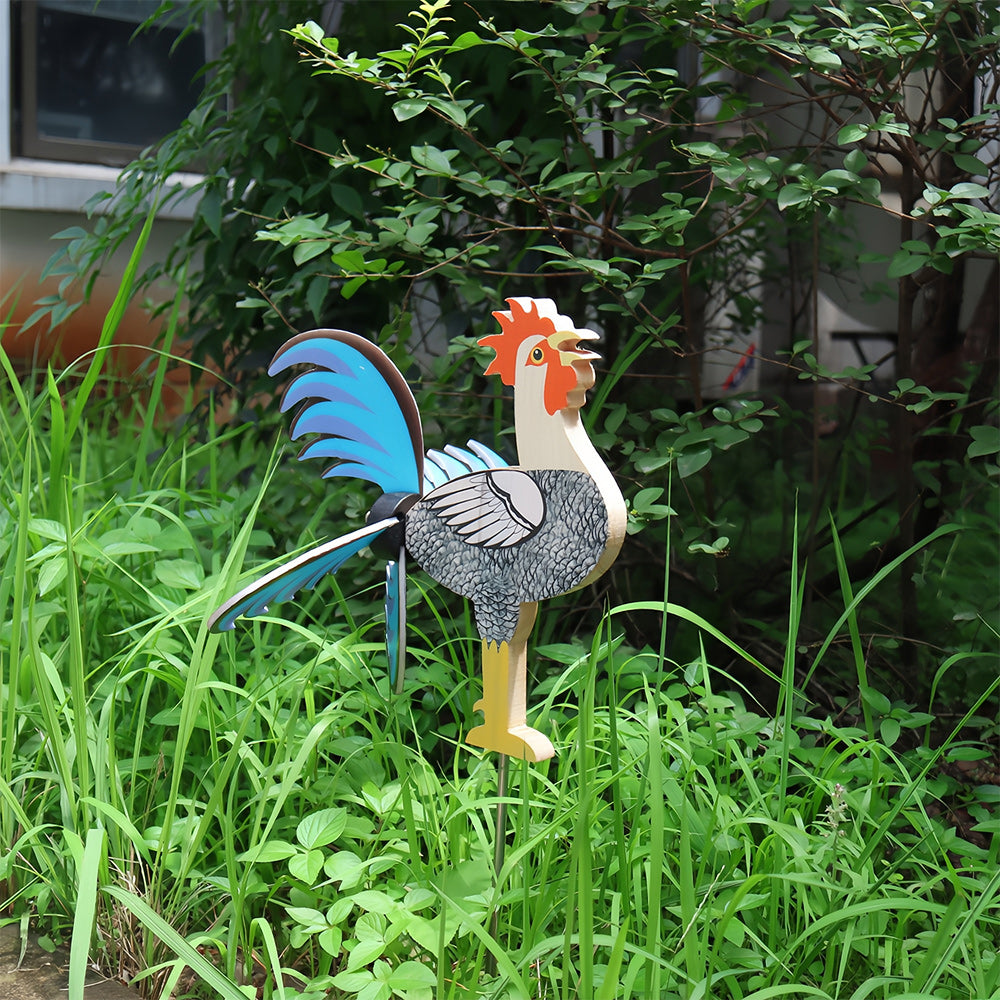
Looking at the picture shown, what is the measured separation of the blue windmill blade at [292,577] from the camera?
1229 millimetres

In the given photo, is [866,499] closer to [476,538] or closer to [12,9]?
[476,538]

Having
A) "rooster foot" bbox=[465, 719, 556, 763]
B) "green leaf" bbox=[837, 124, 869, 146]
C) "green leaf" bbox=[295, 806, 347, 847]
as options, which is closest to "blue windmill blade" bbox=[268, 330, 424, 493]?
"rooster foot" bbox=[465, 719, 556, 763]

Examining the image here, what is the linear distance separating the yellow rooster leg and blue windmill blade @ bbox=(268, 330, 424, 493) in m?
0.23

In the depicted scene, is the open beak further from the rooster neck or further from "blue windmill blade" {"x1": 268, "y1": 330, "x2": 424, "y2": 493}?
"blue windmill blade" {"x1": 268, "y1": 330, "x2": 424, "y2": 493}

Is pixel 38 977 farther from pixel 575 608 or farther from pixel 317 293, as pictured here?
pixel 317 293

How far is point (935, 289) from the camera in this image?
214 cm

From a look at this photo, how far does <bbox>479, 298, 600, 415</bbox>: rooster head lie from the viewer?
43.8 inches

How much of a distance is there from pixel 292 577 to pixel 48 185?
3.49 metres

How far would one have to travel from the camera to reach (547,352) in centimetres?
113

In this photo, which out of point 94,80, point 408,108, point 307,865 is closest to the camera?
point 307,865

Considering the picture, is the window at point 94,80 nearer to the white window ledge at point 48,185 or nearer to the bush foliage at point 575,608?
the white window ledge at point 48,185

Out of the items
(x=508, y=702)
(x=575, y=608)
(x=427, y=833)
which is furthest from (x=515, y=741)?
(x=575, y=608)

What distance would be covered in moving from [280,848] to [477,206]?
1.49 m

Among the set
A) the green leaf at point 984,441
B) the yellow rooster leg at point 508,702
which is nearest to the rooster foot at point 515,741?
the yellow rooster leg at point 508,702
